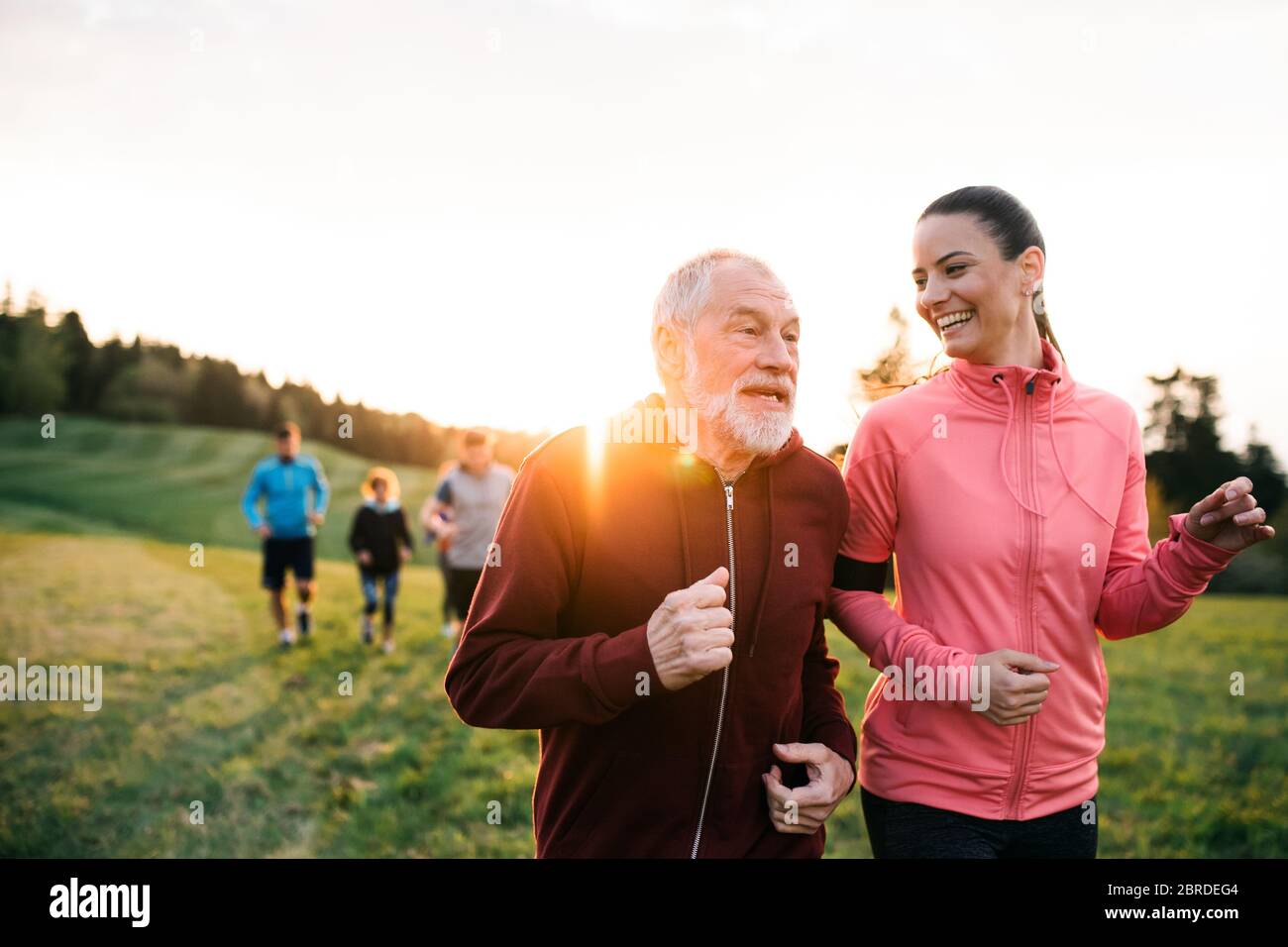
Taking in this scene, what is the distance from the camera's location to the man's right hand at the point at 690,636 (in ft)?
6.98

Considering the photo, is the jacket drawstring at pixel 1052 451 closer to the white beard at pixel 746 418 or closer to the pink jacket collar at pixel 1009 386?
the pink jacket collar at pixel 1009 386

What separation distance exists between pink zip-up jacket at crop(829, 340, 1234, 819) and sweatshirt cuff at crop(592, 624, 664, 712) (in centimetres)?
88

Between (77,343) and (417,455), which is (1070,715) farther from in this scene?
(77,343)

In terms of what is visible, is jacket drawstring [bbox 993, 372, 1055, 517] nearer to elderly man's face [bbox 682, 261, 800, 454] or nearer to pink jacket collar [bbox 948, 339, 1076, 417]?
pink jacket collar [bbox 948, 339, 1076, 417]

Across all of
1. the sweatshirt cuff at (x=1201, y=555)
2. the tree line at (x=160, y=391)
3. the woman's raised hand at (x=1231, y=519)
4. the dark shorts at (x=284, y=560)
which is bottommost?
the dark shorts at (x=284, y=560)

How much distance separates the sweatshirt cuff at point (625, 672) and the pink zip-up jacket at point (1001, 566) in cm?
88

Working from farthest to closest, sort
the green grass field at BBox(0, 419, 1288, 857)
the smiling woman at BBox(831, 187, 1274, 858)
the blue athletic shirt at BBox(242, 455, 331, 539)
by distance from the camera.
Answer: the blue athletic shirt at BBox(242, 455, 331, 539) < the green grass field at BBox(0, 419, 1288, 857) < the smiling woman at BBox(831, 187, 1274, 858)

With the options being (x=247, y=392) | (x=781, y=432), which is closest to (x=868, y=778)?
(x=781, y=432)

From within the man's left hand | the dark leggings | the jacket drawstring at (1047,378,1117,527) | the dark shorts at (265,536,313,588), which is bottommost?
the dark leggings

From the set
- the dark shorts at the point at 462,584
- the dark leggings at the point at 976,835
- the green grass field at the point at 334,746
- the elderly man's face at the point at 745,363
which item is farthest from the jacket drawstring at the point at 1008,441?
the dark shorts at the point at 462,584

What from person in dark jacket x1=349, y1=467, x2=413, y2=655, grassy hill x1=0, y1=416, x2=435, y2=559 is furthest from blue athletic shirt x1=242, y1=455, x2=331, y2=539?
grassy hill x1=0, y1=416, x2=435, y2=559

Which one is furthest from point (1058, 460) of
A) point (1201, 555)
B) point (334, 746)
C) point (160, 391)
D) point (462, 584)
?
point (160, 391)

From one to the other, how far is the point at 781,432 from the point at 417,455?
2606 inches

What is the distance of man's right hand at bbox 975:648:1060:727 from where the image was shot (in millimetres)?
2375
